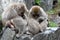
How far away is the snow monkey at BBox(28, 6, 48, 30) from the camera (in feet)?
22.4

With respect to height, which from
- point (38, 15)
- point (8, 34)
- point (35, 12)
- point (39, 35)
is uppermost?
point (35, 12)

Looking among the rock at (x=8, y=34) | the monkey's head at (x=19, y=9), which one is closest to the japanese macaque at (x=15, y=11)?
the monkey's head at (x=19, y=9)

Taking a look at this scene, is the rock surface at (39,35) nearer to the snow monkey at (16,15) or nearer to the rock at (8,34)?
the rock at (8,34)

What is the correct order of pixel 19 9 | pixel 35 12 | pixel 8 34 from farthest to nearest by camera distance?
1. pixel 8 34
2. pixel 19 9
3. pixel 35 12

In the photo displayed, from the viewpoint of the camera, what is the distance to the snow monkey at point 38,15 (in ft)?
22.4

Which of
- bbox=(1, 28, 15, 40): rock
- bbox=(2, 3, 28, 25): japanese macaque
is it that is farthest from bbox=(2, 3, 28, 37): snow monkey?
bbox=(1, 28, 15, 40): rock

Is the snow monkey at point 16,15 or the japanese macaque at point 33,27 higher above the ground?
the snow monkey at point 16,15

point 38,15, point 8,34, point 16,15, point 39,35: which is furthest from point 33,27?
point 8,34

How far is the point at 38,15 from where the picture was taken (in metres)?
6.91

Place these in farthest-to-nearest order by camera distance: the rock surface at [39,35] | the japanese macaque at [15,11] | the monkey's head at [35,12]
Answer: the japanese macaque at [15,11] → the monkey's head at [35,12] → the rock surface at [39,35]

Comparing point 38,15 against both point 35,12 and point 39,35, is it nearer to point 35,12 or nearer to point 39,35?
point 35,12

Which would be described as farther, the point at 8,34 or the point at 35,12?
the point at 8,34

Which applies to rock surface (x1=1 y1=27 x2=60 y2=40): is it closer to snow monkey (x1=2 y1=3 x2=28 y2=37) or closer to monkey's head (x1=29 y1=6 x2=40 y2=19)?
snow monkey (x1=2 y1=3 x2=28 y2=37)

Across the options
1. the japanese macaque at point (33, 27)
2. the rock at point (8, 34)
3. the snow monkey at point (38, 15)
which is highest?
the snow monkey at point (38, 15)
